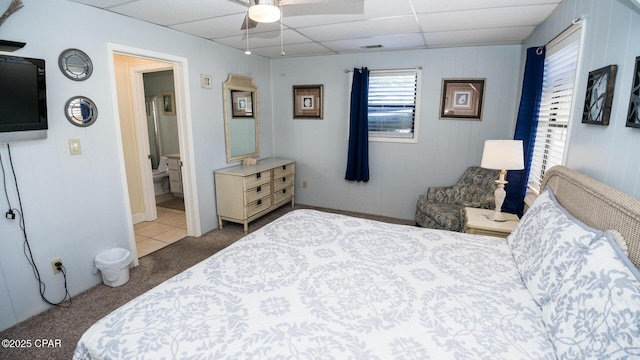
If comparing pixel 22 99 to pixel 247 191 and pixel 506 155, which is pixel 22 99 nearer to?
pixel 247 191

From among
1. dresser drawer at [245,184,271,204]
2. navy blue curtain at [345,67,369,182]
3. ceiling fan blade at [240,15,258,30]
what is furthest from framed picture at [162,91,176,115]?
ceiling fan blade at [240,15,258,30]

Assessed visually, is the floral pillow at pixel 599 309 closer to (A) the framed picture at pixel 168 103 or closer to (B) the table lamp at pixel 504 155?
(B) the table lamp at pixel 504 155

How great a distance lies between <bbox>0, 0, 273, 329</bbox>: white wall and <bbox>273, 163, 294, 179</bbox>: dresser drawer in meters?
1.89

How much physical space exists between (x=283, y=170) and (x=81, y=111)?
8.32ft

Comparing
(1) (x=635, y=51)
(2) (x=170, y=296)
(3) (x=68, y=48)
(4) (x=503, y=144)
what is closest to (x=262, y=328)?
(2) (x=170, y=296)

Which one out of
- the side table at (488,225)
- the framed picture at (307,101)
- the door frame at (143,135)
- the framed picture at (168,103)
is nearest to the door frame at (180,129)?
the door frame at (143,135)

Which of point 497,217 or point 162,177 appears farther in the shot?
point 162,177

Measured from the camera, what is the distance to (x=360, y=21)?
9.26ft

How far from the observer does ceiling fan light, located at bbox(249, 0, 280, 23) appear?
1428mm

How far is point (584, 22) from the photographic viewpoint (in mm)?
1929

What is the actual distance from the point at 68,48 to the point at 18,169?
0.95 meters

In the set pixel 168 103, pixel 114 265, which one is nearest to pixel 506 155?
pixel 114 265

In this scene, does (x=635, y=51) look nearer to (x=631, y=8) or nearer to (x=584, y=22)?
(x=631, y=8)

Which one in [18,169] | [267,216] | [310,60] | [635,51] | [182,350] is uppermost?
[310,60]
